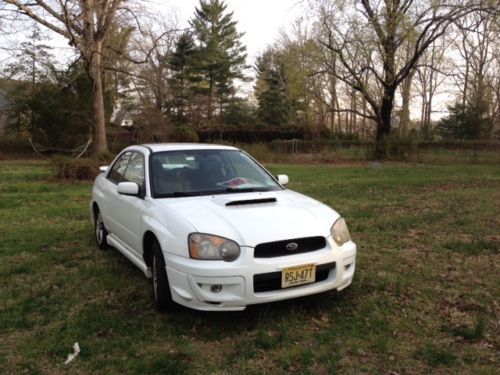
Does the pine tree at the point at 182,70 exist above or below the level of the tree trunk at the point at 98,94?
above

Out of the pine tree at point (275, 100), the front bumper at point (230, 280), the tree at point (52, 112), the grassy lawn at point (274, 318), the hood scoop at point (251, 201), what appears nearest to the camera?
the grassy lawn at point (274, 318)

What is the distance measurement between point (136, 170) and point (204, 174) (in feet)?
2.83

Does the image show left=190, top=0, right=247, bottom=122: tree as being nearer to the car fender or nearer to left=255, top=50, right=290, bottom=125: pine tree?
left=255, top=50, right=290, bottom=125: pine tree

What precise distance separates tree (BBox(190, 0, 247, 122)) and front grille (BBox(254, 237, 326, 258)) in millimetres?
38519

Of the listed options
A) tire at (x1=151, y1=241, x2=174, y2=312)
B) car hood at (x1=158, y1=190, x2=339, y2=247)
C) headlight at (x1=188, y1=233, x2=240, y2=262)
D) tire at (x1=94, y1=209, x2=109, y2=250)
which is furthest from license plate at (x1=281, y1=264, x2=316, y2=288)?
tire at (x1=94, y1=209, x2=109, y2=250)

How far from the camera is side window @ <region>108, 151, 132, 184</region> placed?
566 centimetres

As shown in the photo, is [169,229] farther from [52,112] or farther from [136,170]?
[52,112]

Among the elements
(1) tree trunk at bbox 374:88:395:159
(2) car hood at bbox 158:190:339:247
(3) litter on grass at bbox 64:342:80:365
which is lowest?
(3) litter on grass at bbox 64:342:80:365

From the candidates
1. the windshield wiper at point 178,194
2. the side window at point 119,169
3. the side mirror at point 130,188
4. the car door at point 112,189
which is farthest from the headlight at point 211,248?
the side window at point 119,169

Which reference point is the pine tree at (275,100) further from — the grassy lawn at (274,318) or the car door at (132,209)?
the car door at (132,209)

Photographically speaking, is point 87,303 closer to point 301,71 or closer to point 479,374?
point 479,374

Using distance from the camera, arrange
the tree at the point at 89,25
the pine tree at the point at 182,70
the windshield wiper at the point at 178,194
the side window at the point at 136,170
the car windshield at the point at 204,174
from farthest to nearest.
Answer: the pine tree at the point at 182,70 → the tree at the point at 89,25 → the side window at the point at 136,170 → the car windshield at the point at 204,174 → the windshield wiper at the point at 178,194

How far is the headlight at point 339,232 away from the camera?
13.1 ft

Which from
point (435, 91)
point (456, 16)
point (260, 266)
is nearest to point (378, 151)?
point (456, 16)
